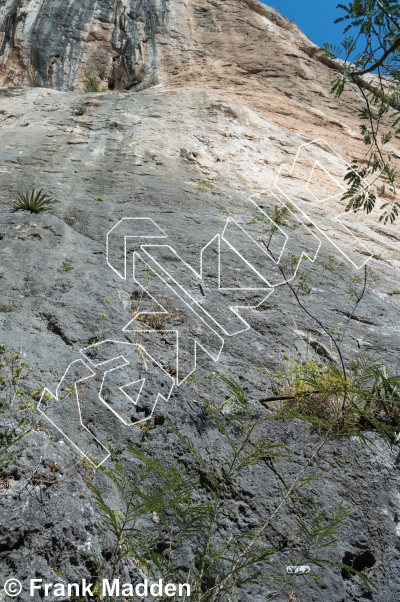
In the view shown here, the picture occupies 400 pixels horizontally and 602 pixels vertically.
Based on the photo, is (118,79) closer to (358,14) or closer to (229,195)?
(229,195)

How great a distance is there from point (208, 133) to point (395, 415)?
263 inches

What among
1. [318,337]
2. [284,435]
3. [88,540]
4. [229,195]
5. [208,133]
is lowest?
[88,540]

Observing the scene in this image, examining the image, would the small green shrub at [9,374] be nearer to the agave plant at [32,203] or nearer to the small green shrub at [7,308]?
the small green shrub at [7,308]

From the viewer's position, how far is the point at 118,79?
13.2 m

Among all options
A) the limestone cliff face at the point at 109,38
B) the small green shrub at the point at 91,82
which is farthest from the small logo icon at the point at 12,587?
the limestone cliff face at the point at 109,38

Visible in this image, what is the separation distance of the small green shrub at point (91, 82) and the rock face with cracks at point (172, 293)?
2.88 meters

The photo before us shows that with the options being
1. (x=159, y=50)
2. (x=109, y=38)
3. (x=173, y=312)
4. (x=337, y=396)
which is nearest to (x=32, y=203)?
(x=173, y=312)

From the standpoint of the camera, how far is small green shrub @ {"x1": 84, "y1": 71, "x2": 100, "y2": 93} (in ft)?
40.0

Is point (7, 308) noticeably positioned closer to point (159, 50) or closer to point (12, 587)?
point (12, 587)

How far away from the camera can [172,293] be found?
3.65 m

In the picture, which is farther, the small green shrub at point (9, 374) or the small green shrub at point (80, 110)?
the small green shrub at point (80, 110)

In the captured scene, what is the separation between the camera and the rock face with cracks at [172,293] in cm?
193

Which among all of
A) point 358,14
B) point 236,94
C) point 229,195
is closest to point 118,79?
point 236,94

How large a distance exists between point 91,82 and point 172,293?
38.5 ft
